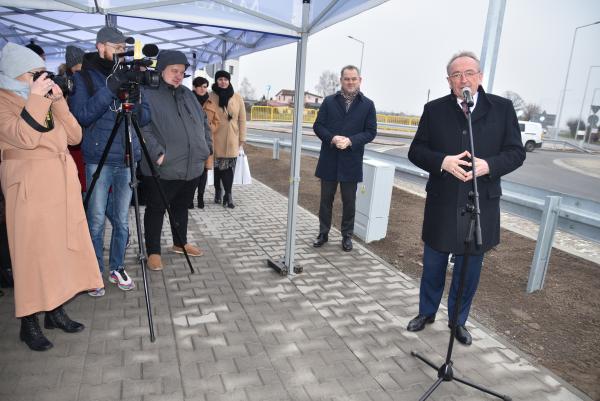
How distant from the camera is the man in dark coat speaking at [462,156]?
2859 millimetres

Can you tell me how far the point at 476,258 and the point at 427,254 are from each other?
13.9 inches

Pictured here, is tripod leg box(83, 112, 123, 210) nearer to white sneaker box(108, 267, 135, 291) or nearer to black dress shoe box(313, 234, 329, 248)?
white sneaker box(108, 267, 135, 291)

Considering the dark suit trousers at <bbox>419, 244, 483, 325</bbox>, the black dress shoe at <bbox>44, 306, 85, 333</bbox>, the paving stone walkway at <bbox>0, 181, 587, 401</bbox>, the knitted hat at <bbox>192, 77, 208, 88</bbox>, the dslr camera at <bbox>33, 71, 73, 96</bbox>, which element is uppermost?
the knitted hat at <bbox>192, 77, 208, 88</bbox>

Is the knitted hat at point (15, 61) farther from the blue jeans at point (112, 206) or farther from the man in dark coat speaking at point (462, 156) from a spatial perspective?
the man in dark coat speaking at point (462, 156)

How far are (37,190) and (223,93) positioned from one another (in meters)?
4.10

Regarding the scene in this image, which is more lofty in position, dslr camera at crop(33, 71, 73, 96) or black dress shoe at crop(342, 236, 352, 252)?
dslr camera at crop(33, 71, 73, 96)

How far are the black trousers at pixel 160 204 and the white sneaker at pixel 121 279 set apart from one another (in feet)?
1.52

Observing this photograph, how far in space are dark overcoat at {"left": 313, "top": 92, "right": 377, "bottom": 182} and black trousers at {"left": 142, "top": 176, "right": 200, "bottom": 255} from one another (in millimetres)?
1620

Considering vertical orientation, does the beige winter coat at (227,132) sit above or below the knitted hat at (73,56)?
below

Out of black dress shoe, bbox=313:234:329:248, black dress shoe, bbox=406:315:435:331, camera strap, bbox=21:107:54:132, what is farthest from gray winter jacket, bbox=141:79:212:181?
black dress shoe, bbox=406:315:435:331

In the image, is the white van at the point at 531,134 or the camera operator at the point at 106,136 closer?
the camera operator at the point at 106,136

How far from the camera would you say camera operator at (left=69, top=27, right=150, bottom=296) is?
314 centimetres

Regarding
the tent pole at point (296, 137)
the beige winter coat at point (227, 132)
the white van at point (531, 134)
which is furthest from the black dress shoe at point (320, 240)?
the white van at point (531, 134)

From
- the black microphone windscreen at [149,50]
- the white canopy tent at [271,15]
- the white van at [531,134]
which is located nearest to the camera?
the black microphone windscreen at [149,50]
